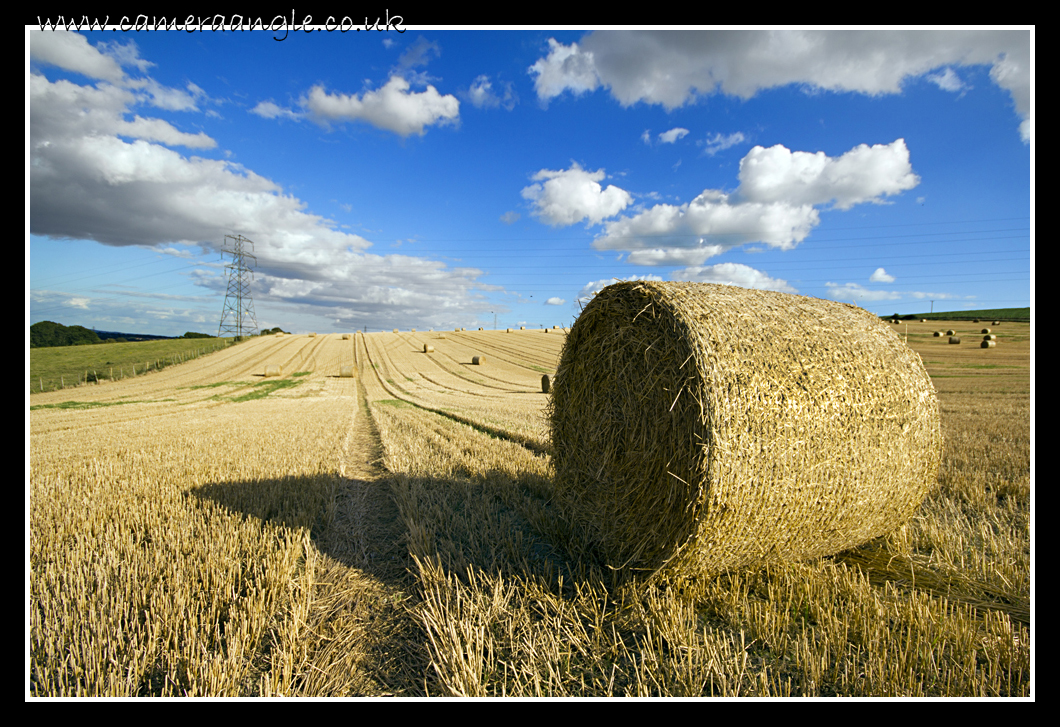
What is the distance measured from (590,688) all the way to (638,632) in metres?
0.66

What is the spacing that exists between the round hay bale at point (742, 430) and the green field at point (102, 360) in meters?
38.4

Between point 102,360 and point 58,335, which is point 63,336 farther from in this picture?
point 102,360

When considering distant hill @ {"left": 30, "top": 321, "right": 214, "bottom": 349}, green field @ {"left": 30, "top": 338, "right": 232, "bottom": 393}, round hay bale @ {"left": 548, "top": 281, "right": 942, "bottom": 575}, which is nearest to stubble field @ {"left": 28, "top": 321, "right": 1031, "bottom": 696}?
round hay bale @ {"left": 548, "top": 281, "right": 942, "bottom": 575}

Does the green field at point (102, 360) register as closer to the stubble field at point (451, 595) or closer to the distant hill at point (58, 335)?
the distant hill at point (58, 335)

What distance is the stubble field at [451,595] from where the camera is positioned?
2803mm

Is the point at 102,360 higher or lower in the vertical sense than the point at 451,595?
higher

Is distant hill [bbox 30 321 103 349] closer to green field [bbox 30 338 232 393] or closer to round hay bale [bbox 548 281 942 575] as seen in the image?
green field [bbox 30 338 232 393]

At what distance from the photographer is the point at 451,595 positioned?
3.70 meters

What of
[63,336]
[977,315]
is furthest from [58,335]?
[977,315]

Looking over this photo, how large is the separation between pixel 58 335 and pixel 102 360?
101ft

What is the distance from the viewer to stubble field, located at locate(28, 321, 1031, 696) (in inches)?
110

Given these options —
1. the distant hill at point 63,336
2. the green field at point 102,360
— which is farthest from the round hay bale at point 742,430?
the distant hill at point 63,336

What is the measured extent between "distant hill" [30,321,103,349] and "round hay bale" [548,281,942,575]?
243 ft

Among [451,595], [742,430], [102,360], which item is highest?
[102,360]
